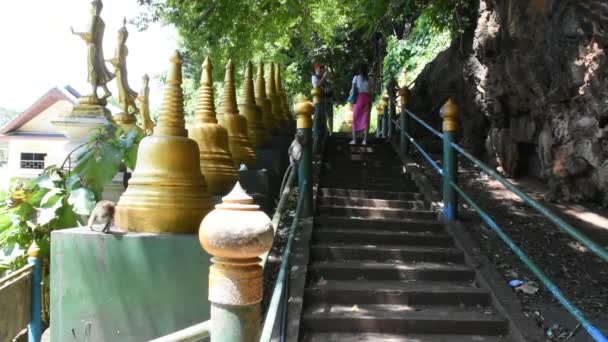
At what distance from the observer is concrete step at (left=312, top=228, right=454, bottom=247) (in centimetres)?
547

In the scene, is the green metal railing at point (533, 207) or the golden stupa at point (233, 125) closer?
the green metal railing at point (533, 207)

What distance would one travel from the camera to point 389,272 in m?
4.83

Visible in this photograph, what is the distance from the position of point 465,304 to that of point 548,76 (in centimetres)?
463

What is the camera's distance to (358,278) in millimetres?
4832

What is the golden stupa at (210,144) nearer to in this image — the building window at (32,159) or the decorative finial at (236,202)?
the decorative finial at (236,202)

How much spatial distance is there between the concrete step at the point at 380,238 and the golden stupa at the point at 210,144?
4.55ft

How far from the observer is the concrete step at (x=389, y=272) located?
479cm

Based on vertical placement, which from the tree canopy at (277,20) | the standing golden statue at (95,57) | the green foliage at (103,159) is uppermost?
the tree canopy at (277,20)

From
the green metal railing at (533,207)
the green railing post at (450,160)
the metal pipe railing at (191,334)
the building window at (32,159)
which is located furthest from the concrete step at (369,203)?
the building window at (32,159)

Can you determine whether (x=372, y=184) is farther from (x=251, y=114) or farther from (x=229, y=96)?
(x=229, y=96)

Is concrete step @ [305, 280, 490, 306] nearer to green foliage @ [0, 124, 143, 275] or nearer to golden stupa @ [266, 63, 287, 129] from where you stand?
green foliage @ [0, 124, 143, 275]

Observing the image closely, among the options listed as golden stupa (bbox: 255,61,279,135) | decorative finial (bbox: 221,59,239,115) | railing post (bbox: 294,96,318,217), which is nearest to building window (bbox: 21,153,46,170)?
golden stupa (bbox: 255,61,279,135)

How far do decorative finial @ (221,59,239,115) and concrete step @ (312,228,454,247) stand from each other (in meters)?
1.60

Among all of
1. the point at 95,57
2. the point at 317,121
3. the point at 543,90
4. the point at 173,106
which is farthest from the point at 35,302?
the point at 543,90
